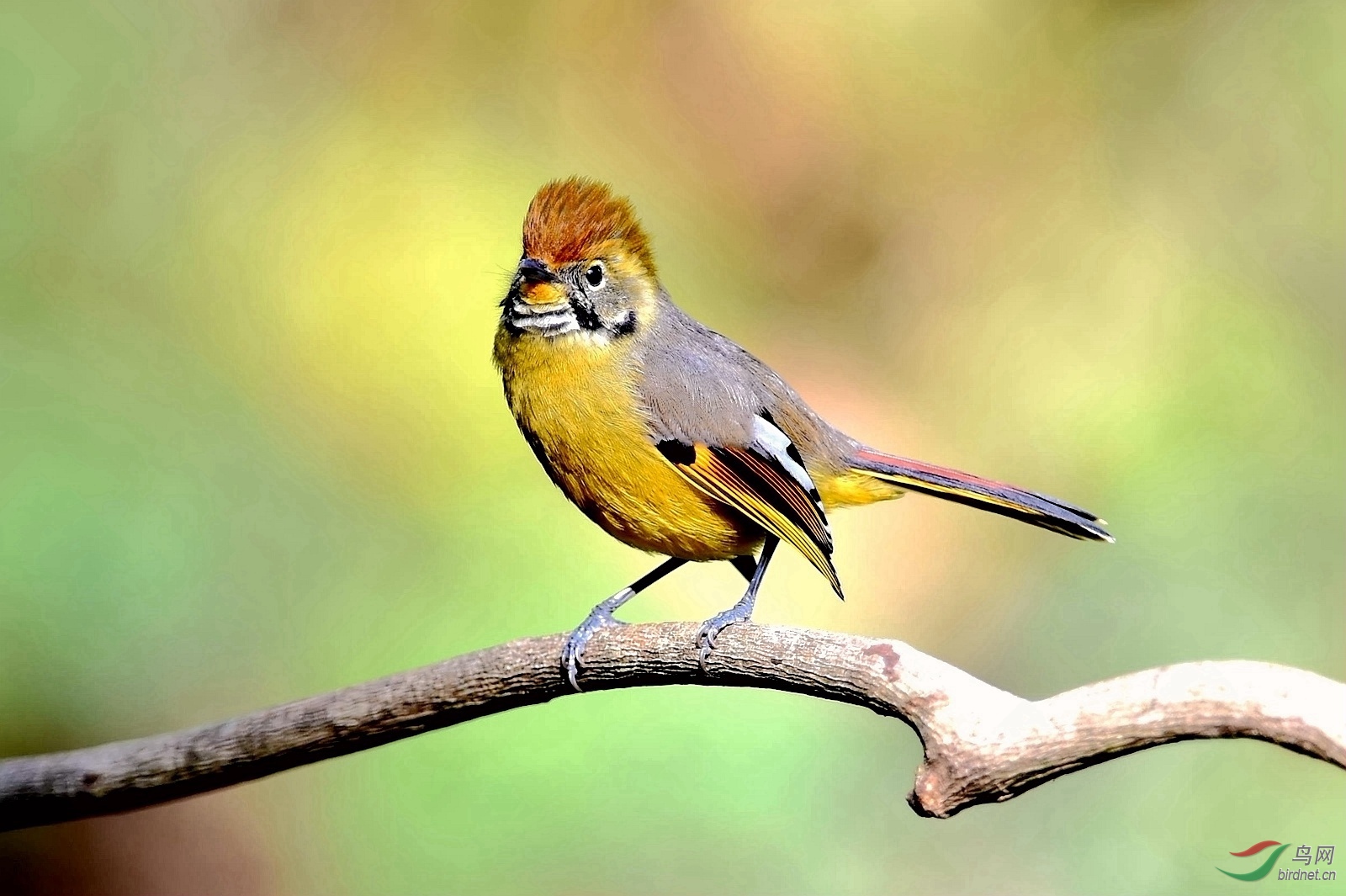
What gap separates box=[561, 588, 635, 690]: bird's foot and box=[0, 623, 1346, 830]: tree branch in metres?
0.01

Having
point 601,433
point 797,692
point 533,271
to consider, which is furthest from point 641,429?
point 797,692

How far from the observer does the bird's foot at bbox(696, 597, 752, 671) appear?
164 centimetres

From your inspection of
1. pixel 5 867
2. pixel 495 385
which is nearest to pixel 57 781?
pixel 5 867

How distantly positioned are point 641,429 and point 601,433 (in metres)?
0.06

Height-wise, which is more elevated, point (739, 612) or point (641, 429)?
point (641, 429)

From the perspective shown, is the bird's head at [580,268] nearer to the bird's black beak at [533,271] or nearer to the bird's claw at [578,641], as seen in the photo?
the bird's black beak at [533,271]

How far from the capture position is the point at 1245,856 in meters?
2.32

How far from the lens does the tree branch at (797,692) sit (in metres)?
1.22

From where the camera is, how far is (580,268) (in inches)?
68.5

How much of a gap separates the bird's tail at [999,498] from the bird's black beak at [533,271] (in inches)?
25.0

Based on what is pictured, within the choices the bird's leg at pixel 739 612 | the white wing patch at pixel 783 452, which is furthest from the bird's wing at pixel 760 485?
the bird's leg at pixel 739 612

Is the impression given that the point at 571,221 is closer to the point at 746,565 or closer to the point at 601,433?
the point at 601,433

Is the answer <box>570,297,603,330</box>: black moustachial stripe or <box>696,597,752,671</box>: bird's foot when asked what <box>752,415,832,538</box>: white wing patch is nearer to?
<box>696,597,752,671</box>: bird's foot

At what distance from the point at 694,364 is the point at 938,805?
0.79 metres
